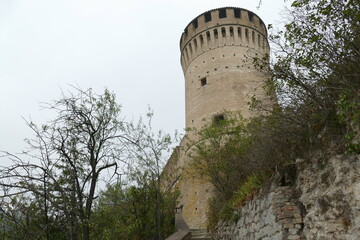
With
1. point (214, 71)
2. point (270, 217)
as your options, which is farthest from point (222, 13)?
point (270, 217)

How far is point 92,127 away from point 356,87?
574 centimetres

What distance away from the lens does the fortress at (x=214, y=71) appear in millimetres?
15445

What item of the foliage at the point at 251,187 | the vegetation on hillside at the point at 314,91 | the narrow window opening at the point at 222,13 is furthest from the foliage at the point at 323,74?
the narrow window opening at the point at 222,13

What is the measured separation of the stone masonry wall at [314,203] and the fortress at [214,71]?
29.0 ft

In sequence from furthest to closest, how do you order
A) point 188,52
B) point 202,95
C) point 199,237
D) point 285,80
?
point 188,52, point 202,95, point 199,237, point 285,80

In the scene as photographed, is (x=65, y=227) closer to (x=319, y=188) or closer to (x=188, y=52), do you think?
(x=319, y=188)

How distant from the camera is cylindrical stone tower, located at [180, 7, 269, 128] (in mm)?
16359

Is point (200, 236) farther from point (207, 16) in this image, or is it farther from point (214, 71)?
point (207, 16)

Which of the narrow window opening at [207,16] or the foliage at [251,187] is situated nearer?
the foliage at [251,187]

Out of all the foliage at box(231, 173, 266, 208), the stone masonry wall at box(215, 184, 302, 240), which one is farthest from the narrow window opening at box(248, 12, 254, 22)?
the stone masonry wall at box(215, 184, 302, 240)

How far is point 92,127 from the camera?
718cm

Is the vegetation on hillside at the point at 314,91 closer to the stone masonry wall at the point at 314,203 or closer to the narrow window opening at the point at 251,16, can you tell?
the stone masonry wall at the point at 314,203

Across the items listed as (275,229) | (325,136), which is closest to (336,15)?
(325,136)

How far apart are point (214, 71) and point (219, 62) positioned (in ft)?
2.23
